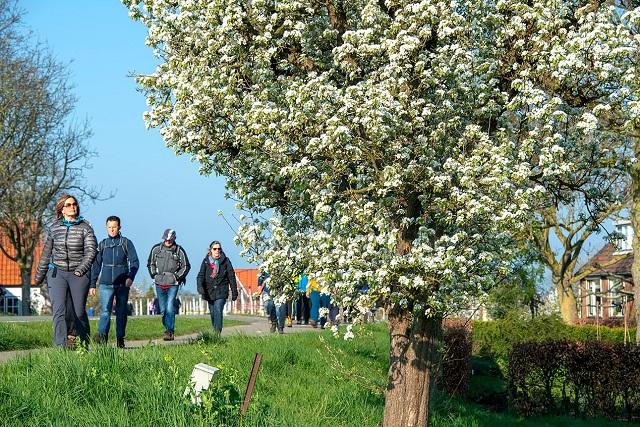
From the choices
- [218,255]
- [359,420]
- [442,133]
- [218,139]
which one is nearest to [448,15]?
[442,133]

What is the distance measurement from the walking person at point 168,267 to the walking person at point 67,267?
3908 mm

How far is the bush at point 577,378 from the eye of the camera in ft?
57.6

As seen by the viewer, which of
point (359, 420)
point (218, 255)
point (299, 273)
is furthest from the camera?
point (218, 255)

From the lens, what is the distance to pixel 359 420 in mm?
11406

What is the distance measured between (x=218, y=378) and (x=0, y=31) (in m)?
34.8

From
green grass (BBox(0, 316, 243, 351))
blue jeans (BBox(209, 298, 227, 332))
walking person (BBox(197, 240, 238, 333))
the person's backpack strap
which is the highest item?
the person's backpack strap

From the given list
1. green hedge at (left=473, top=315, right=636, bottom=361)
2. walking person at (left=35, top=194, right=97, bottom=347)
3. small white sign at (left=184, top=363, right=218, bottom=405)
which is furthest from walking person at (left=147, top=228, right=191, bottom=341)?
green hedge at (left=473, top=315, right=636, bottom=361)

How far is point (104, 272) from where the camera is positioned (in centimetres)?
1581

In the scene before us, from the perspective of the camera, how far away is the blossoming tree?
8227mm

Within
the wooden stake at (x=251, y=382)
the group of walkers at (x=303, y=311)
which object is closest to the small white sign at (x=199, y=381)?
the wooden stake at (x=251, y=382)

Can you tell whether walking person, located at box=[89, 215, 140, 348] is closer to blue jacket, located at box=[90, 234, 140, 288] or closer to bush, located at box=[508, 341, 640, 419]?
blue jacket, located at box=[90, 234, 140, 288]

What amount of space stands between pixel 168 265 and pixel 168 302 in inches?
30.0

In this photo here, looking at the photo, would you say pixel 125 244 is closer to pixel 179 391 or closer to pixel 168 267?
pixel 168 267

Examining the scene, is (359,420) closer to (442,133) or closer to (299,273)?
(299,273)
